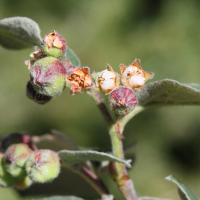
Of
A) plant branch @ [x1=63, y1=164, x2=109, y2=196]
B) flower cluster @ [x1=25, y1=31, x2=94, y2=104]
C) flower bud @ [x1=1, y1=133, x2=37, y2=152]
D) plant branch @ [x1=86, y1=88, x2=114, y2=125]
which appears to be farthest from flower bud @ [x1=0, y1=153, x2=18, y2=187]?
plant branch @ [x1=86, y1=88, x2=114, y2=125]

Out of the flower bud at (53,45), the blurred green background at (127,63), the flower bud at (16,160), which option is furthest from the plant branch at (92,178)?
the blurred green background at (127,63)

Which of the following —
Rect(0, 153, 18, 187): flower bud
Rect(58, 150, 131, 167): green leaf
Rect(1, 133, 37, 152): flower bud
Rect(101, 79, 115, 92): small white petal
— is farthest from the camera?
Rect(1, 133, 37, 152): flower bud

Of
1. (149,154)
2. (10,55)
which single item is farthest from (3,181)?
(10,55)

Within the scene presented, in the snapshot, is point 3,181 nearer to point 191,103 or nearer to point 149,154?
point 191,103

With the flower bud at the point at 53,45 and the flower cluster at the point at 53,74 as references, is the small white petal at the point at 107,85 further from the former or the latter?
the flower bud at the point at 53,45

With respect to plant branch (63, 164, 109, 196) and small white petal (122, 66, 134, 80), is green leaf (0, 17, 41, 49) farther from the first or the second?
Answer: plant branch (63, 164, 109, 196)
